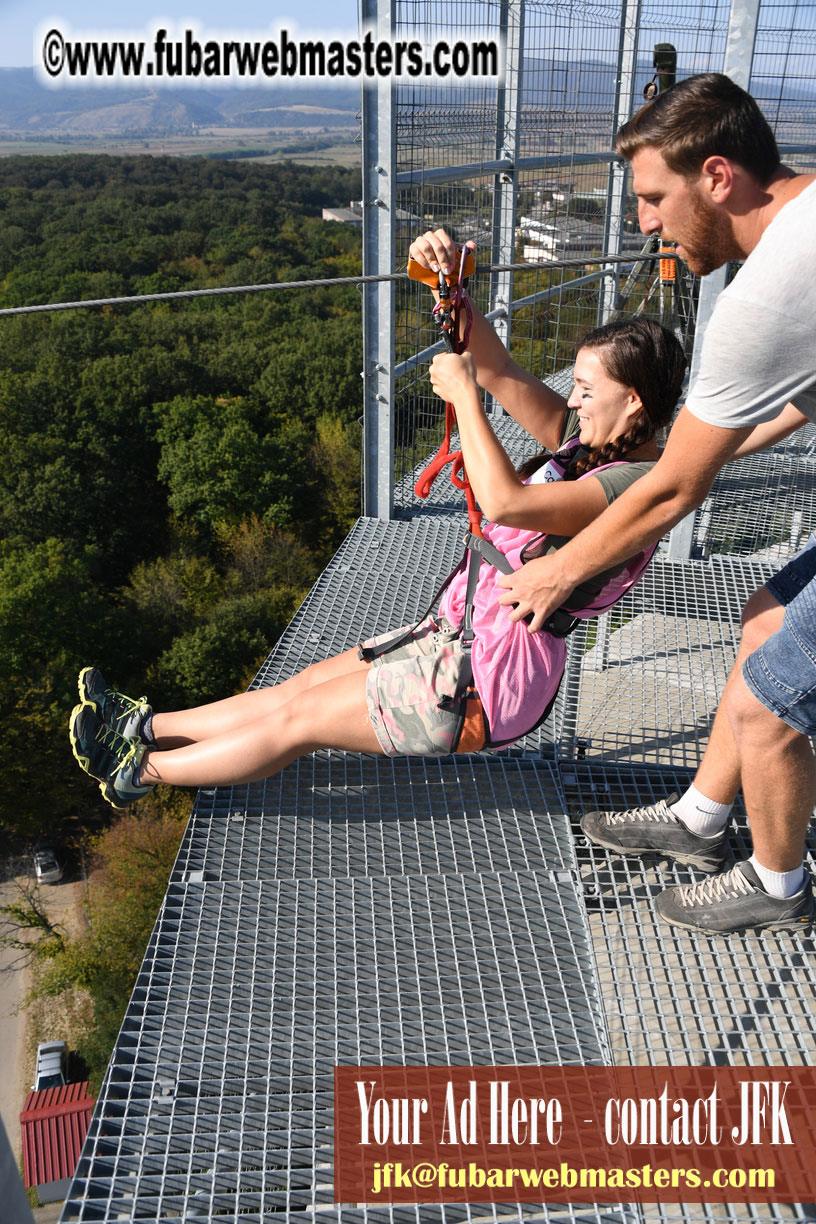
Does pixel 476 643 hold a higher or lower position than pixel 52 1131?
higher

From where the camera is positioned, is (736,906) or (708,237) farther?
(736,906)

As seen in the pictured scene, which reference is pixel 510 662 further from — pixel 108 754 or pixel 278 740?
pixel 108 754

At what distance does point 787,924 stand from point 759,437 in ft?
3.62

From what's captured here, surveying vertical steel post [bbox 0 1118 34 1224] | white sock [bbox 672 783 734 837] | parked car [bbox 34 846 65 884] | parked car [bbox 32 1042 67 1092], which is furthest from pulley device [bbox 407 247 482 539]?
parked car [bbox 34 846 65 884]

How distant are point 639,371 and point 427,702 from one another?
87 cm

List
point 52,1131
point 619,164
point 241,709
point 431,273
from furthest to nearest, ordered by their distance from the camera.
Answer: point 52,1131
point 619,164
point 241,709
point 431,273

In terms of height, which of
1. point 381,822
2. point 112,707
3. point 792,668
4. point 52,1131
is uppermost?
point 792,668

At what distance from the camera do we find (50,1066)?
1593 cm

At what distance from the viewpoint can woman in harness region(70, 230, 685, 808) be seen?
199cm

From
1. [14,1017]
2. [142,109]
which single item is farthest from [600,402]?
[142,109]

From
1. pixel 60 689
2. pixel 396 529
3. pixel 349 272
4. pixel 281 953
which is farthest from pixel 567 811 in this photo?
pixel 349 272

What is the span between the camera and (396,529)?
4.49 meters

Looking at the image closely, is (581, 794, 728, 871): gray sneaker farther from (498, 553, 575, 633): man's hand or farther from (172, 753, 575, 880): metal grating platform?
(498, 553, 575, 633): man's hand

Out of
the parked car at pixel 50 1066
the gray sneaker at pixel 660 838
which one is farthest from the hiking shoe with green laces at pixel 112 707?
the parked car at pixel 50 1066
